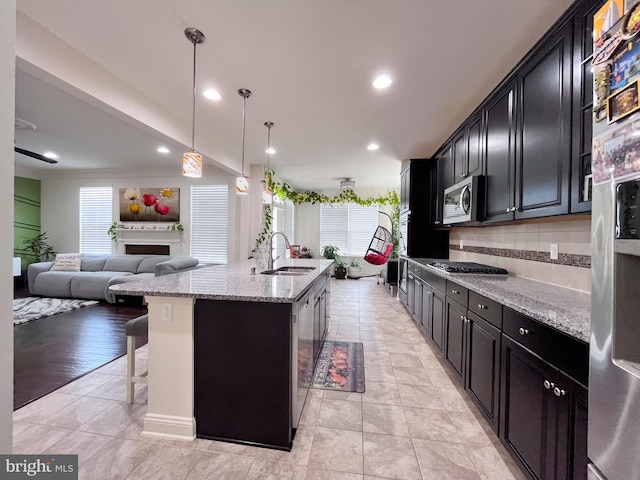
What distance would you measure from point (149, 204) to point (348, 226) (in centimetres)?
505

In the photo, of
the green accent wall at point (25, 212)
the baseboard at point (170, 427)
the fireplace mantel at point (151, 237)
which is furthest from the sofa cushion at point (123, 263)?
the baseboard at point (170, 427)

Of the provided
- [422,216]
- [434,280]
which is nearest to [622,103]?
[434,280]

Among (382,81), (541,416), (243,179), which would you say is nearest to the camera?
(541,416)

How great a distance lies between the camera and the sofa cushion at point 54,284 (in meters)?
4.96

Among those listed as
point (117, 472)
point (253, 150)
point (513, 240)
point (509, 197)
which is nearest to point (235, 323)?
point (117, 472)

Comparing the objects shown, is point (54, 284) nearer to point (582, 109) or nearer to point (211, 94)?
point (211, 94)

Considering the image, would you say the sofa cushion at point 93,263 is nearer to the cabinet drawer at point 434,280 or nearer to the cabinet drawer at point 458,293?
the cabinet drawer at point 434,280

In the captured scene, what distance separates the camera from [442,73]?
2312mm

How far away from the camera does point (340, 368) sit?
2.63m

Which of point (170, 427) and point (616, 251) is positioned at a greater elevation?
point (616, 251)

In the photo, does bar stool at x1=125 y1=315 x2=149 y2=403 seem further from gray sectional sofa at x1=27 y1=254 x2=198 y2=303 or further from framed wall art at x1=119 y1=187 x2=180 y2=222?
framed wall art at x1=119 y1=187 x2=180 y2=222

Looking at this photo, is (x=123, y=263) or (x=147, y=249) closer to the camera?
(x=123, y=263)

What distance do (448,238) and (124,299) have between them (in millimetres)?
5650

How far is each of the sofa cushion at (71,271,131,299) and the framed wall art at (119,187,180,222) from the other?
1.54m
